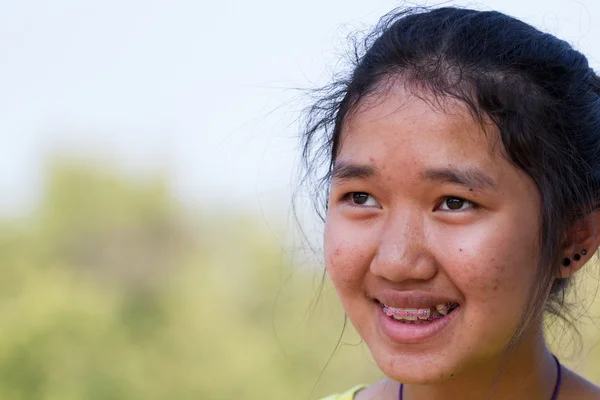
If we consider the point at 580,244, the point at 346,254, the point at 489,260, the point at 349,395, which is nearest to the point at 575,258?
the point at 580,244

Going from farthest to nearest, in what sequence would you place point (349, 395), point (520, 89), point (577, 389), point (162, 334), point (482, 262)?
point (162, 334) < point (349, 395) < point (577, 389) < point (520, 89) < point (482, 262)

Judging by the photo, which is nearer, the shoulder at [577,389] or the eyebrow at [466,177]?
the eyebrow at [466,177]

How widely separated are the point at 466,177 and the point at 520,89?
262mm

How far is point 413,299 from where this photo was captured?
6.56 ft

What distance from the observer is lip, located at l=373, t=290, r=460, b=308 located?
1983 mm

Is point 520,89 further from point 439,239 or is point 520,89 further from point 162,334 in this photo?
point 162,334

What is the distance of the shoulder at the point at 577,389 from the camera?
2.29 meters

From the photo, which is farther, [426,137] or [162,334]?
[162,334]

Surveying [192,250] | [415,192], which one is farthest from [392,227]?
[192,250]

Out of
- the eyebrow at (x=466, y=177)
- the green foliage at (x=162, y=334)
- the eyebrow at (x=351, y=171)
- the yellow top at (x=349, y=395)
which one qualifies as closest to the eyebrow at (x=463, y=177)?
the eyebrow at (x=466, y=177)

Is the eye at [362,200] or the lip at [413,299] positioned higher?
the eye at [362,200]

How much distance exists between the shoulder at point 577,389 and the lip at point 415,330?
1.59 ft

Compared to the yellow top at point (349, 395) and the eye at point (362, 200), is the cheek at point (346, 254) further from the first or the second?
the yellow top at point (349, 395)

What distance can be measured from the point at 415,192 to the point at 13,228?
766 centimetres
